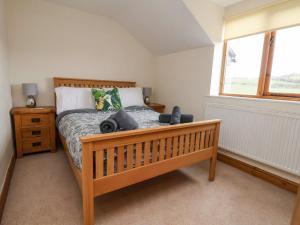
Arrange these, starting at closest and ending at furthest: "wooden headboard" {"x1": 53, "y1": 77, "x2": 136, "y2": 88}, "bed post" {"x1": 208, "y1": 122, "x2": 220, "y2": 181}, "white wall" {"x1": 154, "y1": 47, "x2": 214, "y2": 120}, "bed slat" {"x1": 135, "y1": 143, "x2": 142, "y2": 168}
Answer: "bed slat" {"x1": 135, "y1": 143, "x2": 142, "y2": 168} → "bed post" {"x1": 208, "y1": 122, "x2": 220, "y2": 181} → "white wall" {"x1": 154, "y1": 47, "x2": 214, "y2": 120} → "wooden headboard" {"x1": 53, "y1": 77, "x2": 136, "y2": 88}

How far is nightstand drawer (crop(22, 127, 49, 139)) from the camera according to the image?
246cm

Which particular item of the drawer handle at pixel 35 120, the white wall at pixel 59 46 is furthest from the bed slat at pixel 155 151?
the white wall at pixel 59 46

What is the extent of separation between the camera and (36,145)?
2.56m

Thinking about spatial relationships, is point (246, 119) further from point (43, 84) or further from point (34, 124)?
point (43, 84)

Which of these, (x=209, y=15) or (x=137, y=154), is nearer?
(x=137, y=154)

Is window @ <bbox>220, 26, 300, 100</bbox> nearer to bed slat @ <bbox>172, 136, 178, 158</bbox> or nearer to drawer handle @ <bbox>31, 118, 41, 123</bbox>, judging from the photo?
bed slat @ <bbox>172, 136, 178, 158</bbox>

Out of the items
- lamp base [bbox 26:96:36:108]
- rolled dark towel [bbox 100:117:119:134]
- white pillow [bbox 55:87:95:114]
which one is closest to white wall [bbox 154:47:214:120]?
white pillow [bbox 55:87:95:114]

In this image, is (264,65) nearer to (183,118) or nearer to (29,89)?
(183,118)

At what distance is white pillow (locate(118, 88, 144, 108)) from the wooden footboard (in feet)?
5.00

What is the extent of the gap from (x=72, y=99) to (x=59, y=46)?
3.20 ft

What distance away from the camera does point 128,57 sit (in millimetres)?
3576

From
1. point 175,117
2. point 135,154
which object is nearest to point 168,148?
point 135,154

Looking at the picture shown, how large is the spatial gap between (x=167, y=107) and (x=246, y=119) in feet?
5.41

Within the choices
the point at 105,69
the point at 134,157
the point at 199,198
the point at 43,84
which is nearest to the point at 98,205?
the point at 134,157
